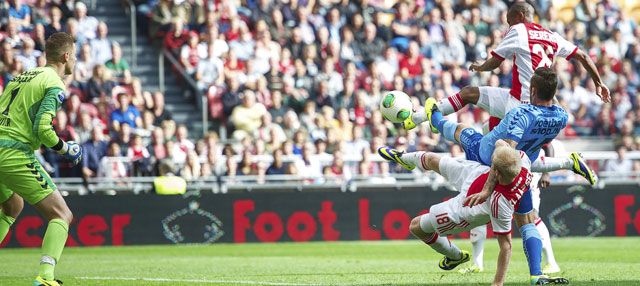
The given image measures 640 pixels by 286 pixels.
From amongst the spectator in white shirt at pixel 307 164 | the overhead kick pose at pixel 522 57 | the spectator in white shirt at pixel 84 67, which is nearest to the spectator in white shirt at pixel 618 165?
the spectator in white shirt at pixel 307 164

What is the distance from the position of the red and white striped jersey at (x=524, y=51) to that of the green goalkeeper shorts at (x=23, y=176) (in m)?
4.42

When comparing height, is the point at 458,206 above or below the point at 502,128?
below

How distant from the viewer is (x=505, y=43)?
9.04 meters

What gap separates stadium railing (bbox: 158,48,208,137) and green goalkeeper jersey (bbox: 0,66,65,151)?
416 inches

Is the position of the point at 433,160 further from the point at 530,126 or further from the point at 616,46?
the point at 616,46

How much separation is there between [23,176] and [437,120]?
4.17m

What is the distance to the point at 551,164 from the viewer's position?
841 centimetres

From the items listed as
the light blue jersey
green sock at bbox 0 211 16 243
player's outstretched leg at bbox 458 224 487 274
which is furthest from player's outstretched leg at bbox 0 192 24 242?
player's outstretched leg at bbox 458 224 487 274

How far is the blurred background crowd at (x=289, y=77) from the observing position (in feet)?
54.9

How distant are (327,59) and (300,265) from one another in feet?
27.9

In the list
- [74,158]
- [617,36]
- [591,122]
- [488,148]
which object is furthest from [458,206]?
[617,36]

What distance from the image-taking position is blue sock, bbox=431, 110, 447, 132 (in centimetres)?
937

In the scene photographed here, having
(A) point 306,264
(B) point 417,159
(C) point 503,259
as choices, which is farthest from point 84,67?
(C) point 503,259

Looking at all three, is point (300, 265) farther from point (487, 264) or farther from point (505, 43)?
point (505, 43)
